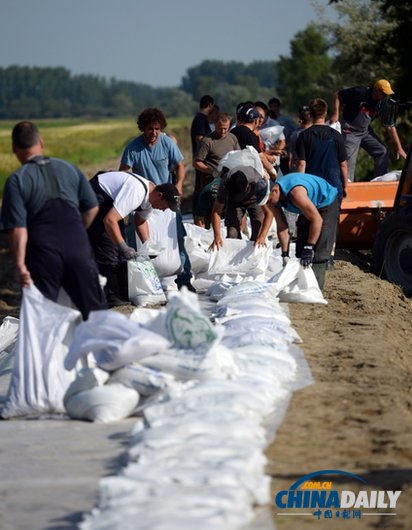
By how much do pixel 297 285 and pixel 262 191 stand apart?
3.82ft

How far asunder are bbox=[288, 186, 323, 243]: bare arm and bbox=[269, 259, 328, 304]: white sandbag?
396 mm

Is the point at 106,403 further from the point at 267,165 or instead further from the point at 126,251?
the point at 267,165

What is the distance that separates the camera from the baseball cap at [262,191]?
11.5 metres

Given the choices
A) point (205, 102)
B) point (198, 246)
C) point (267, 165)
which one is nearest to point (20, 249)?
point (198, 246)

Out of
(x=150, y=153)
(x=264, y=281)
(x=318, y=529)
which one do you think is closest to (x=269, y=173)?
(x=150, y=153)

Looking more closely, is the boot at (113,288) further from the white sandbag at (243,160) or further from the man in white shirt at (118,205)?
the white sandbag at (243,160)

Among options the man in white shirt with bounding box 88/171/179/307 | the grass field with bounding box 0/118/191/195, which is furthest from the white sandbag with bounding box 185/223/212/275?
the grass field with bounding box 0/118/191/195

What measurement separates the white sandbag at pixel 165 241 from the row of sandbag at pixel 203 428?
2898 mm

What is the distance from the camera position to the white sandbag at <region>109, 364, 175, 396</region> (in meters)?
6.96

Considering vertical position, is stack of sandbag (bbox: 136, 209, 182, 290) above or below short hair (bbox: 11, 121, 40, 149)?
below

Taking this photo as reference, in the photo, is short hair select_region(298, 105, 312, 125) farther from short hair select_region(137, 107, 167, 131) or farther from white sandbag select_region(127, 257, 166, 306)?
white sandbag select_region(127, 257, 166, 306)

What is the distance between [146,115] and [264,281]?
225cm

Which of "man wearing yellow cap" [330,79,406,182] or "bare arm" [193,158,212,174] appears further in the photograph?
"man wearing yellow cap" [330,79,406,182]

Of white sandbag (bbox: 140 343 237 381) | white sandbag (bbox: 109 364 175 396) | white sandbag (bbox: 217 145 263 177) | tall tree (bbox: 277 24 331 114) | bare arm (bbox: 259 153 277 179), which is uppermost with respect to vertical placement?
white sandbag (bbox: 217 145 263 177)
